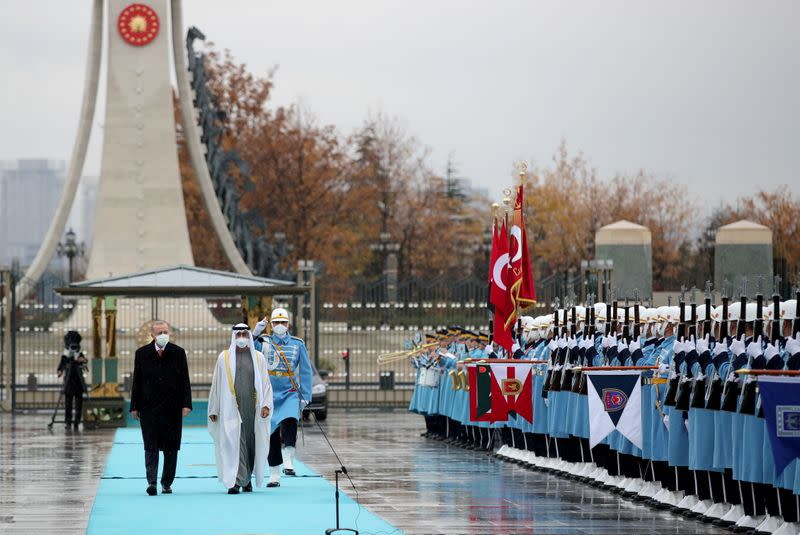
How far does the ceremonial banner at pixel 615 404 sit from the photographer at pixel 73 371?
45.5ft

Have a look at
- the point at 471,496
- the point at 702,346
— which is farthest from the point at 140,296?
the point at 702,346

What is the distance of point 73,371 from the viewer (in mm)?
28281

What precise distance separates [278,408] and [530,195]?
49.6 meters

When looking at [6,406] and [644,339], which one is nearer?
[644,339]

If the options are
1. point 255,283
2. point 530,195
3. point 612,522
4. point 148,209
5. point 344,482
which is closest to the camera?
point 612,522

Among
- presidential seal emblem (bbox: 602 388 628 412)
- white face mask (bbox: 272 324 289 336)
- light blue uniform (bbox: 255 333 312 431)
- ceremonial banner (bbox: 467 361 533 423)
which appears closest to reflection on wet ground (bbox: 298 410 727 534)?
ceremonial banner (bbox: 467 361 533 423)

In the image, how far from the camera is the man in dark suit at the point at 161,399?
16500mm

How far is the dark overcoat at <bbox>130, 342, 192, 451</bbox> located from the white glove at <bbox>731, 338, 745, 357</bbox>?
580 centimetres

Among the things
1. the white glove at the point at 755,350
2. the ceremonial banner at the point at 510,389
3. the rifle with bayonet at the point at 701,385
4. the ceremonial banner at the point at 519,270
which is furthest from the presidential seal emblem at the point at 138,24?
the white glove at the point at 755,350

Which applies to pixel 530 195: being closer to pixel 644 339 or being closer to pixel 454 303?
pixel 454 303

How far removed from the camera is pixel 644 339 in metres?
16.3

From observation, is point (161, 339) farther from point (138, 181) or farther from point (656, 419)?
point (138, 181)

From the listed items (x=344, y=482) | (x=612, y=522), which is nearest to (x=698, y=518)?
(x=612, y=522)

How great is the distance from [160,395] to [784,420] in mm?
7023
